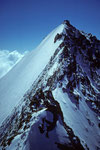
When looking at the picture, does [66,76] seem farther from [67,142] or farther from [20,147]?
[20,147]

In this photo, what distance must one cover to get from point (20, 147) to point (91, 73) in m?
23.6

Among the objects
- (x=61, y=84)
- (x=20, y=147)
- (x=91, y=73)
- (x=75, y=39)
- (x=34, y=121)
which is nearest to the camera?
(x=20, y=147)

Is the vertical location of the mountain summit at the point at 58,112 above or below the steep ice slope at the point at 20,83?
below

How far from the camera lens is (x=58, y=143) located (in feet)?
23.7

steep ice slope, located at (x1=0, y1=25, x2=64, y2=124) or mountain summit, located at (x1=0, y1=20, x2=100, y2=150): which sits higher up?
steep ice slope, located at (x1=0, y1=25, x2=64, y2=124)

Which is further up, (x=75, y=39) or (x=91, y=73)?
(x=75, y=39)

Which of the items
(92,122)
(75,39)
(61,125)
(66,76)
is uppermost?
(75,39)

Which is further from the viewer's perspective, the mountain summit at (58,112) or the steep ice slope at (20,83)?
the steep ice slope at (20,83)

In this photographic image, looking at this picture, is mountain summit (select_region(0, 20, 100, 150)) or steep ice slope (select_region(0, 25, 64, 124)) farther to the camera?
steep ice slope (select_region(0, 25, 64, 124))

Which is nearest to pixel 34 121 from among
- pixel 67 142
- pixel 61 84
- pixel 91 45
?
pixel 67 142

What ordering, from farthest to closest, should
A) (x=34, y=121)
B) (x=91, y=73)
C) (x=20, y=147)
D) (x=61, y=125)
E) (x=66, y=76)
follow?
(x=91, y=73) → (x=66, y=76) → (x=61, y=125) → (x=34, y=121) → (x=20, y=147)

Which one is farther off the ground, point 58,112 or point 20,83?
point 20,83

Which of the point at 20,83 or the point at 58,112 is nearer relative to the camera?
the point at 58,112

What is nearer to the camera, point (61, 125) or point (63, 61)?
point (61, 125)
